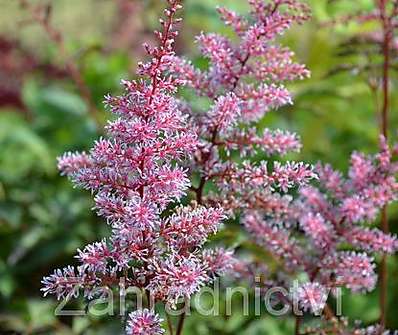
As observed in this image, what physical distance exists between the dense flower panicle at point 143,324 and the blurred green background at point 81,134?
741 millimetres

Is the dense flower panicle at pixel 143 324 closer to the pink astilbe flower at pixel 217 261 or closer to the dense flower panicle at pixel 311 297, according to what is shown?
the pink astilbe flower at pixel 217 261

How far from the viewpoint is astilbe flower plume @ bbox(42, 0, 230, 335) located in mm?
1178

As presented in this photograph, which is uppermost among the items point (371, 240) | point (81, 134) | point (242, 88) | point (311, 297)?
point (81, 134)

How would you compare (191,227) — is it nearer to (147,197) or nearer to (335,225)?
(147,197)

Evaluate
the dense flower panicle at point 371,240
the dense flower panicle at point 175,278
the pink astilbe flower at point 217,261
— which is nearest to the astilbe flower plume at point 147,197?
the dense flower panicle at point 175,278

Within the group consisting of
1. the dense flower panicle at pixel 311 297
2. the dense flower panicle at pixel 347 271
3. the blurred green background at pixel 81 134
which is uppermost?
the blurred green background at pixel 81 134

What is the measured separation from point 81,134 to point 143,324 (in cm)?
197

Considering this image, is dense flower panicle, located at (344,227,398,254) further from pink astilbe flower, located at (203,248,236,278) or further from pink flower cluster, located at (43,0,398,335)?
pink astilbe flower, located at (203,248,236,278)

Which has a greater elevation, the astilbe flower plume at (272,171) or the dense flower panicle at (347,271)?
the astilbe flower plume at (272,171)

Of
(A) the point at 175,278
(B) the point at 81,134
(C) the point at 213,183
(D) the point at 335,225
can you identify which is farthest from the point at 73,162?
(B) the point at 81,134

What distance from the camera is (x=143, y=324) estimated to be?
1.17 m

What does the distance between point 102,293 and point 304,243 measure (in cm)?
60

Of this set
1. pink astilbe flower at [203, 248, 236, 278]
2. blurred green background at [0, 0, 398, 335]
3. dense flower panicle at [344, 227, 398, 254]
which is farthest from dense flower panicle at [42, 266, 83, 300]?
blurred green background at [0, 0, 398, 335]

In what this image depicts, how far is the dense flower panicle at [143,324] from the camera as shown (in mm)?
1164
